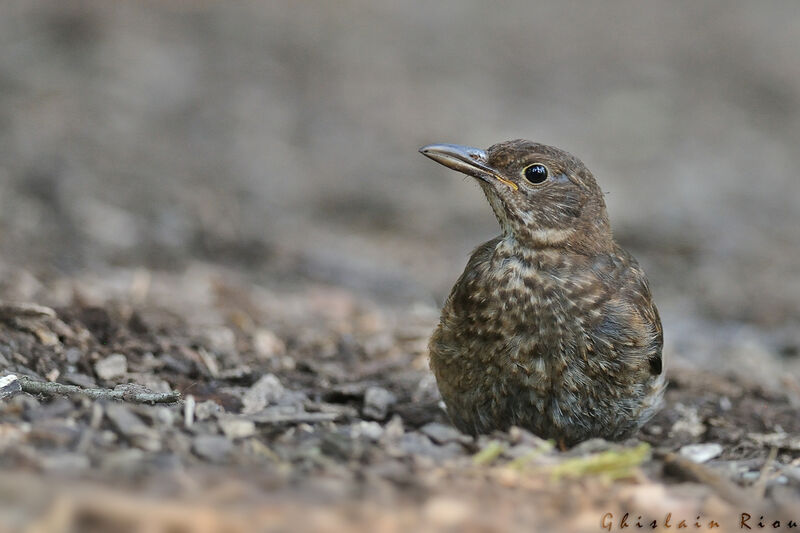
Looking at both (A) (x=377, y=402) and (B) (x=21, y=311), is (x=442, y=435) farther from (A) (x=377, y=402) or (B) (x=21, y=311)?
(B) (x=21, y=311)

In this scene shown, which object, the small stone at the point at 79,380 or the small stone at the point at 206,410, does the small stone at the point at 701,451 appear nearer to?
the small stone at the point at 206,410

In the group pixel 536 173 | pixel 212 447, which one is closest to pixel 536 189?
pixel 536 173

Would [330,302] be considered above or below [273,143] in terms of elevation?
below

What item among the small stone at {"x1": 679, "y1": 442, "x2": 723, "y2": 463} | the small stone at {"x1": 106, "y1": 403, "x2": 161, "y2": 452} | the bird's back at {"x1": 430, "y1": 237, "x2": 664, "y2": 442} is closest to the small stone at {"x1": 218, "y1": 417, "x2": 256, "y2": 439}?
the small stone at {"x1": 106, "y1": 403, "x2": 161, "y2": 452}

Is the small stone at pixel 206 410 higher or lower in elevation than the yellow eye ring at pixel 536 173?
lower

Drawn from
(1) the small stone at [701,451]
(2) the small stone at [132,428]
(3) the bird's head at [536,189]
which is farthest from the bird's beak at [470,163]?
(2) the small stone at [132,428]

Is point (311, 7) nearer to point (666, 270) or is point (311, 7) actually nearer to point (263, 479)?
point (666, 270)

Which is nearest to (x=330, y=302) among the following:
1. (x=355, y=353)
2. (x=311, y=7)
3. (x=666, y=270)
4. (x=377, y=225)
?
(x=355, y=353)
